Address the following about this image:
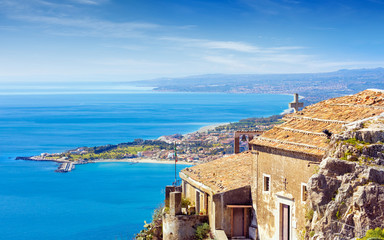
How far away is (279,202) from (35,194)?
60.1 m

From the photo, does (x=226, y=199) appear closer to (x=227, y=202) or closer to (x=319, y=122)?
(x=227, y=202)

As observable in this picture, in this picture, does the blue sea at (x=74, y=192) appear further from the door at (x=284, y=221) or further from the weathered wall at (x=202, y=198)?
the door at (x=284, y=221)

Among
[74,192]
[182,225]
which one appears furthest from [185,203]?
[74,192]

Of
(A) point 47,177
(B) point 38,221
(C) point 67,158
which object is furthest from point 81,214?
(C) point 67,158

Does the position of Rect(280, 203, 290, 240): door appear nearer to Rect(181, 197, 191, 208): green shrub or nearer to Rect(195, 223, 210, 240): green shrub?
Rect(195, 223, 210, 240): green shrub

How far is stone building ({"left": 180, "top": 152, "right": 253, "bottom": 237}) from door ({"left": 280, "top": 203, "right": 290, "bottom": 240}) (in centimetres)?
137

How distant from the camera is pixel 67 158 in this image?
9119 centimetres

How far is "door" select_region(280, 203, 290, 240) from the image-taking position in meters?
12.3

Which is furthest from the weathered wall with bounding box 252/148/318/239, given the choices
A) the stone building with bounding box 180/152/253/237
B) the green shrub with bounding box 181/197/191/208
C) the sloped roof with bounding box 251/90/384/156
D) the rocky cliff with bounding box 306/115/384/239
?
the rocky cliff with bounding box 306/115/384/239

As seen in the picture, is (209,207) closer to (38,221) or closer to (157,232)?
(157,232)

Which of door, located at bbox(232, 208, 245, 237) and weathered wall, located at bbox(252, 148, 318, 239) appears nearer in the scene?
weathered wall, located at bbox(252, 148, 318, 239)

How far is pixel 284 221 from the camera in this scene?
12.5 meters

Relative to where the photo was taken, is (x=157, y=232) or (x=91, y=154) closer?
(x=157, y=232)

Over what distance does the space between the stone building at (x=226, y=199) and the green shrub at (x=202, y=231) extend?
18 centimetres
